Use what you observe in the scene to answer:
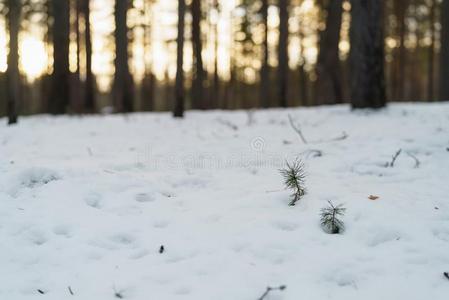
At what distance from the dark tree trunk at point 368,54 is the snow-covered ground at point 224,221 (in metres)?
1.78

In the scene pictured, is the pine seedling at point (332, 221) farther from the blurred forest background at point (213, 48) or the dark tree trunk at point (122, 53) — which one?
the dark tree trunk at point (122, 53)

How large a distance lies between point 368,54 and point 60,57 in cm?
808

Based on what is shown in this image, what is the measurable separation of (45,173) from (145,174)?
3.54ft

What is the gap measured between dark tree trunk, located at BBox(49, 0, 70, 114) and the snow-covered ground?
569 cm

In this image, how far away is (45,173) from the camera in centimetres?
448

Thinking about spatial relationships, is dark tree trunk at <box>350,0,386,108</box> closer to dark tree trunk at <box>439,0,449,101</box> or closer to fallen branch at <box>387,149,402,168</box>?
fallen branch at <box>387,149,402,168</box>

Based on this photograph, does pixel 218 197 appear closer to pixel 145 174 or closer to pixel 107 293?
pixel 145 174

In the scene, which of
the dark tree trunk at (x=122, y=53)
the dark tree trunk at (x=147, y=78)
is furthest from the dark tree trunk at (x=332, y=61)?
the dark tree trunk at (x=147, y=78)

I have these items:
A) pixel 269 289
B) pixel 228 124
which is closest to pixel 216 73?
pixel 228 124

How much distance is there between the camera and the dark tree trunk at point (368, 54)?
7453 mm

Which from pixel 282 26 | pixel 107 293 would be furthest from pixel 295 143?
pixel 282 26

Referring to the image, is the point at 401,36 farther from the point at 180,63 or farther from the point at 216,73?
the point at 180,63

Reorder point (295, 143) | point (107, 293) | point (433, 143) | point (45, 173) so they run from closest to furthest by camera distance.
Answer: point (107, 293)
point (45, 173)
point (433, 143)
point (295, 143)

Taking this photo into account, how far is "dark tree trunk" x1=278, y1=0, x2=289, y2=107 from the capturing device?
11.9 meters
